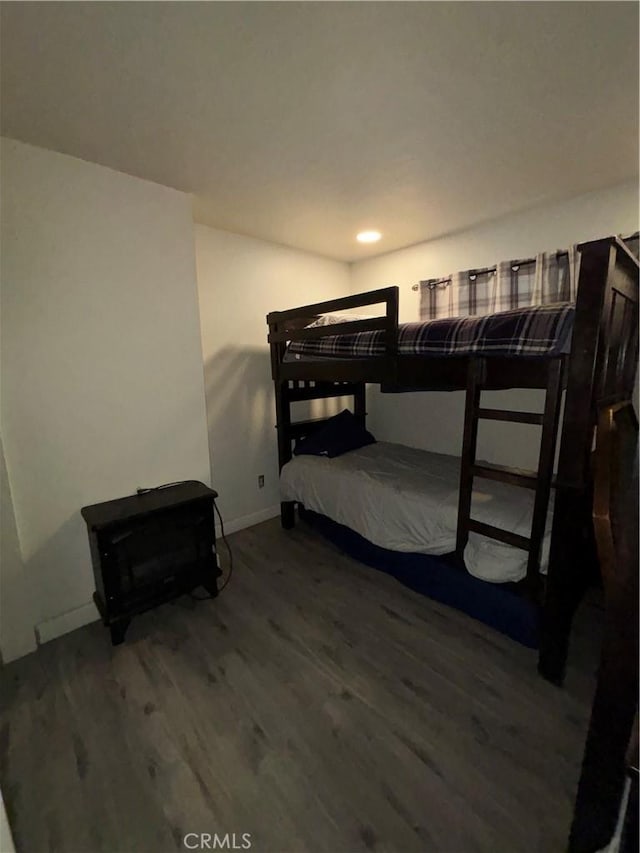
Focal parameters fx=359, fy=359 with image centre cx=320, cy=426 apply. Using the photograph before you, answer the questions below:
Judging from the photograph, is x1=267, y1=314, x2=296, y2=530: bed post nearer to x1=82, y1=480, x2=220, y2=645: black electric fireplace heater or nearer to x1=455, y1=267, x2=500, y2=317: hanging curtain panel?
x1=82, y1=480, x2=220, y2=645: black electric fireplace heater

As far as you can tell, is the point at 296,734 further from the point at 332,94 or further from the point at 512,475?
the point at 332,94

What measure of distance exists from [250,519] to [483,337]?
93.2 inches

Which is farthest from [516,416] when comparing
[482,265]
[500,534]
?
[482,265]

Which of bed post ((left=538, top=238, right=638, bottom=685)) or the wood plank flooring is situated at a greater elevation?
bed post ((left=538, top=238, right=638, bottom=685))

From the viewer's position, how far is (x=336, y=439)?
10.1 ft

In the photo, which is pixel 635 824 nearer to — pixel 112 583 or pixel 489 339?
pixel 489 339

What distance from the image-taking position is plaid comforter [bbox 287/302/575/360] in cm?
152

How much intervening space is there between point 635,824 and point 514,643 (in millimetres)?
1158

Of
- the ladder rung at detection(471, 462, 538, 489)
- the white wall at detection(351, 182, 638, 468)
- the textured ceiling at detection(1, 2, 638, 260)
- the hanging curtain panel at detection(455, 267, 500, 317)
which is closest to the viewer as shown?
the textured ceiling at detection(1, 2, 638, 260)

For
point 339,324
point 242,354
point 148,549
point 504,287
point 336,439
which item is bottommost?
point 148,549

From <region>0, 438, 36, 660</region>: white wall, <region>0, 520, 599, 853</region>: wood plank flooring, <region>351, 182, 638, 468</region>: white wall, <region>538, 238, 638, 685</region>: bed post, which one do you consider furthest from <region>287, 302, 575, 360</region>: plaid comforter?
<region>0, 438, 36, 660</region>: white wall

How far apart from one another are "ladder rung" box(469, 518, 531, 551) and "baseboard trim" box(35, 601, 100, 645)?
2160 mm

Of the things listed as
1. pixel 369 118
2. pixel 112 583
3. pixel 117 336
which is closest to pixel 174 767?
pixel 112 583

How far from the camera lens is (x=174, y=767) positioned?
1.29 m
